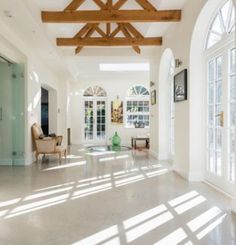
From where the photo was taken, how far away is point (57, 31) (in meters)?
6.86

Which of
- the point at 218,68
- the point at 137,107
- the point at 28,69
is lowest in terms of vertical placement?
the point at 137,107

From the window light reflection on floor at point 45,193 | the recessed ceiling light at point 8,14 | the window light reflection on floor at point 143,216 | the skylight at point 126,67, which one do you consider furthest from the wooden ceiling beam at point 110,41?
the window light reflection on floor at point 143,216

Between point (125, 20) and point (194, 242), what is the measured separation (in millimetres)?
4146

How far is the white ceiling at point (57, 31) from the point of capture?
4.77 meters

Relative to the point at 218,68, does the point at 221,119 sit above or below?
below

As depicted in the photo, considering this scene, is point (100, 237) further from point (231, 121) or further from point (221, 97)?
point (221, 97)

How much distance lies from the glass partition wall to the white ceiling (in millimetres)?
876

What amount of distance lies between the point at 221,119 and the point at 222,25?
1.38 metres

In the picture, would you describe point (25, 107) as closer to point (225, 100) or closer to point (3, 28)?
point (3, 28)

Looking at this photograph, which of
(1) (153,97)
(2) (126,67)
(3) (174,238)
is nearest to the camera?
(3) (174,238)

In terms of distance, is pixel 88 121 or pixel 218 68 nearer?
pixel 218 68

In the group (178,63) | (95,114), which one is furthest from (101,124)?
(178,63)

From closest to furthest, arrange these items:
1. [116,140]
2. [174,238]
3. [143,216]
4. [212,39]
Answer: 1. [174,238]
2. [143,216]
3. [212,39]
4. [116,140]

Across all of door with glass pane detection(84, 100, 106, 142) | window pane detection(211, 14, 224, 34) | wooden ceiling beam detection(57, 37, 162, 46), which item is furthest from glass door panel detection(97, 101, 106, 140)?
window pane detection(211, 14, 224, 34)
